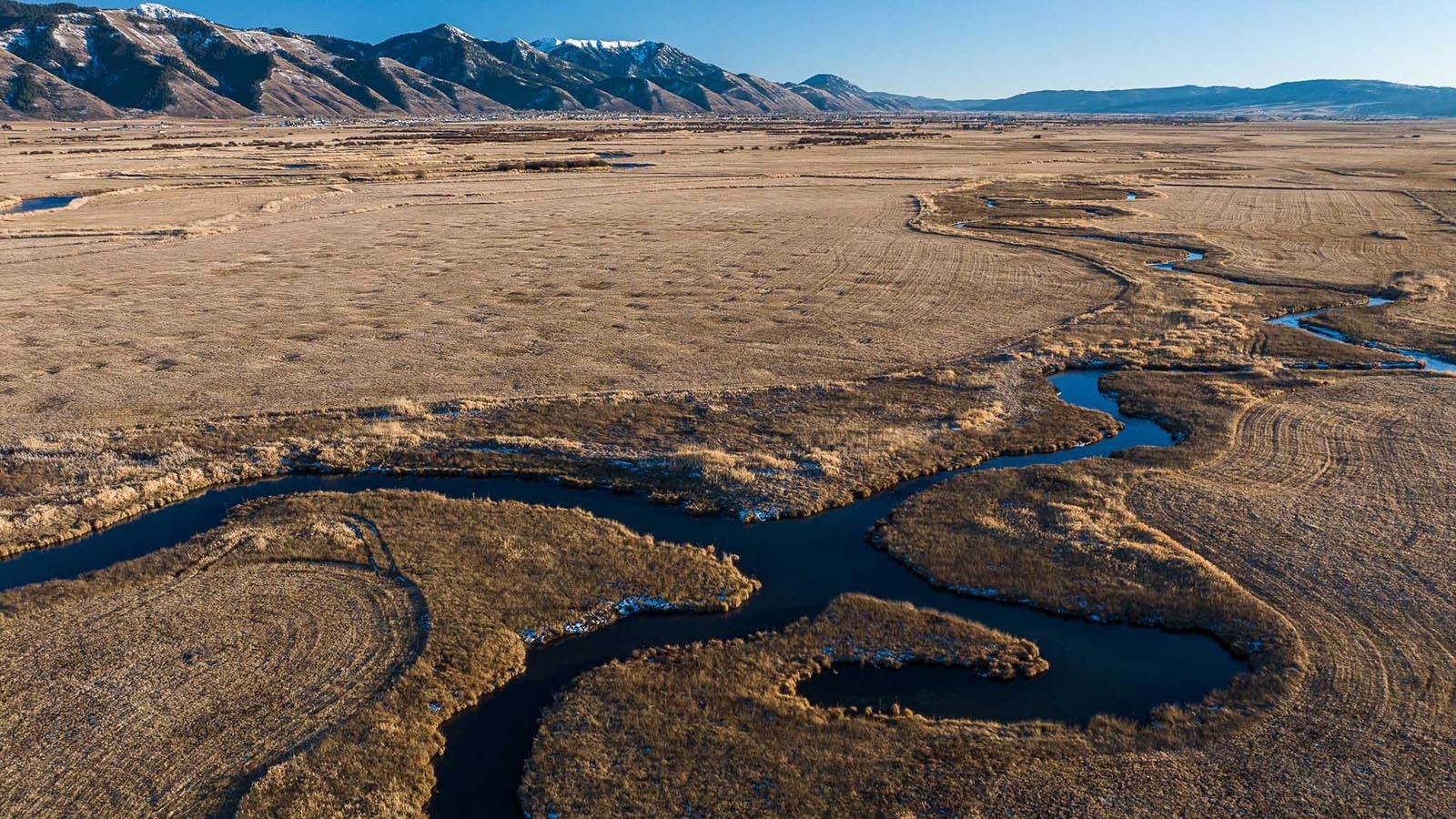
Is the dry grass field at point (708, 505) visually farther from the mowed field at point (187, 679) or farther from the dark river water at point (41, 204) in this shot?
the dark river water at point (41, 204)

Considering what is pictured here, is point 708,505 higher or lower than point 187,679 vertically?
lower

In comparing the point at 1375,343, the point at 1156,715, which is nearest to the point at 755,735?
the point at 1156,715

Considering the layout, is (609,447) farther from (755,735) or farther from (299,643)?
(755,735)

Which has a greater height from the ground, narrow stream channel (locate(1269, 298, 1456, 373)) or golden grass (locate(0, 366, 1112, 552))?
golden grass (locate(0, 366, 1112, 552))

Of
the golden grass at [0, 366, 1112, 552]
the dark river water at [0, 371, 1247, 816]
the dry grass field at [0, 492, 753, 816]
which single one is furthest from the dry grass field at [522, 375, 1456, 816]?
the golden grass at [0, 366, 1112, 552]

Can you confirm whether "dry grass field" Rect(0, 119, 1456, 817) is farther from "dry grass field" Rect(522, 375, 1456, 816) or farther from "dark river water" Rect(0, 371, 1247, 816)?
"dark river water" Rect(0, 371, 1247, 816)

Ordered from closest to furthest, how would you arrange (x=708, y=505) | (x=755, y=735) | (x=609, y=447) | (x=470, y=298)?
(x=755, y=735)
(x=708, y=505)
(x=609, y=447)
(x=470, y=298)
